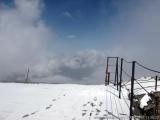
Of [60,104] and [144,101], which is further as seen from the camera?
[60,104]

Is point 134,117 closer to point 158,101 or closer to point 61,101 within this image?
point 158,101

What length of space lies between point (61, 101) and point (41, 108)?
1.51 meters

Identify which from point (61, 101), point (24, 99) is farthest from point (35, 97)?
point (61, 101)

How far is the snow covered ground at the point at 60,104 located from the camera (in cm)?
1240

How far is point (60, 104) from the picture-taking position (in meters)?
14.4

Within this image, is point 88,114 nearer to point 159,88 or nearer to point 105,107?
point 105,107

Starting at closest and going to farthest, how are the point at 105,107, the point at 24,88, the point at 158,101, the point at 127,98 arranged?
the point at 158,101
the point at 105,107
the point at 127,98
the point at 24,88

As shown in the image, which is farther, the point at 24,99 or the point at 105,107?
the point at 24,99

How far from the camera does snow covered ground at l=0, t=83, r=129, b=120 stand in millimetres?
12398

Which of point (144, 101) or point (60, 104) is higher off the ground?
point (144, 101)

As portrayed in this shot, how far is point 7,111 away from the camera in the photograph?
13531 mm

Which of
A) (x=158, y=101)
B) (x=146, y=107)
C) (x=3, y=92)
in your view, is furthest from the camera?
(x=3, y=92)

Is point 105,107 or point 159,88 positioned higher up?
point 159,88

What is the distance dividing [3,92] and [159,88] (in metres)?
9.55
